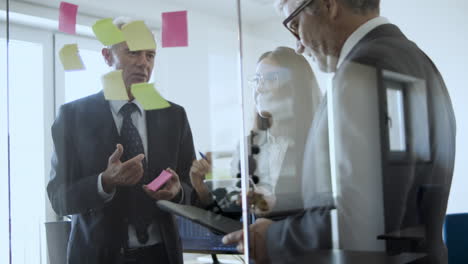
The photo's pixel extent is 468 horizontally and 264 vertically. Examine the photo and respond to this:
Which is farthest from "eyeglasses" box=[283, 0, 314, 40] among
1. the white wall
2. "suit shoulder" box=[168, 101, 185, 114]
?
"suit shoulder" box=[168, 101, 185, 114]

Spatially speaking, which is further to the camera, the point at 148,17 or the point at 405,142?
the point at 148,17

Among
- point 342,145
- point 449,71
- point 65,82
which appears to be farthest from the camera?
point 65,82

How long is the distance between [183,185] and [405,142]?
2.18ft

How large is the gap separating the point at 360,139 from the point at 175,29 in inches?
26.3

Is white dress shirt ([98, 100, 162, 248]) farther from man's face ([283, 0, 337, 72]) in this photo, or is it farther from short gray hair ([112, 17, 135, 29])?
man's face ([283, 0, 337, 72])

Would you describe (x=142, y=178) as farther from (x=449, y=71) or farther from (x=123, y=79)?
(x=449, y=71)

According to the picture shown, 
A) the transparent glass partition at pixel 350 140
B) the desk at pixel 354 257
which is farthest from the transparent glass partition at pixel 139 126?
the desk at pixel 354 257

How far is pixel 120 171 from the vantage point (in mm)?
1363

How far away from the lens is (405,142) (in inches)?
46.4

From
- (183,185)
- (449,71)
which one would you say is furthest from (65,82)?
(449,71)

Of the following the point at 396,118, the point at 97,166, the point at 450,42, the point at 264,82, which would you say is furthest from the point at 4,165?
the point at 450,42

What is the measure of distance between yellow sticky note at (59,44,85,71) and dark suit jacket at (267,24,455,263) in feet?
2.67

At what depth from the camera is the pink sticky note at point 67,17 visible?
1447 millimetres

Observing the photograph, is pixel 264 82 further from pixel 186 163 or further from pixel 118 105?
pixel 118 105
